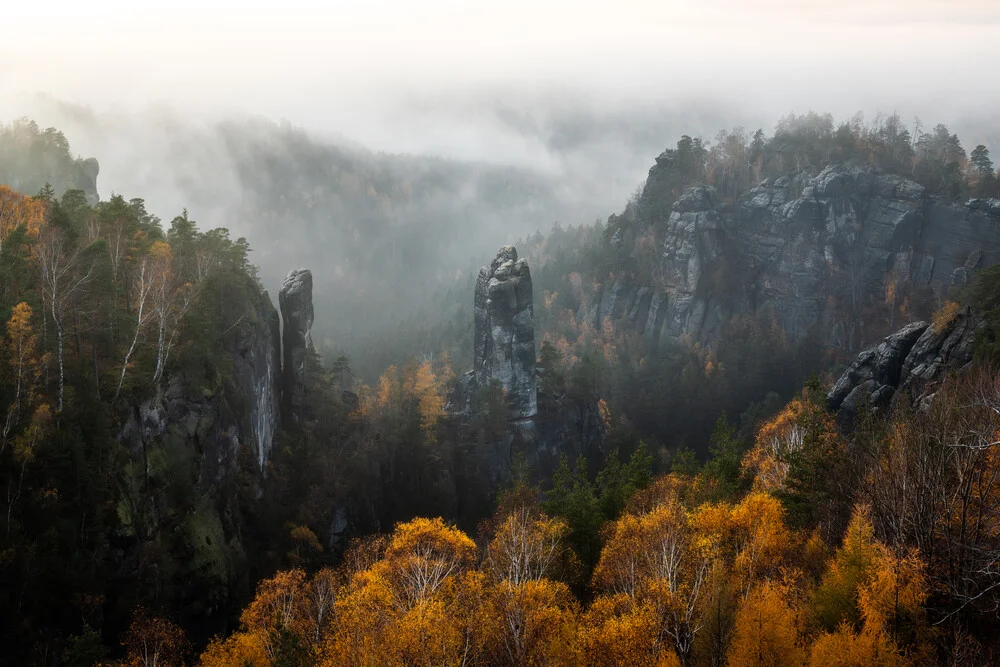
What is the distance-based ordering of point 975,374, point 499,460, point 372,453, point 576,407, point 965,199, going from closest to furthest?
1. point 975,374
2. point 372,453
3. point 499,460
4. point 576,407
5. point 965,199

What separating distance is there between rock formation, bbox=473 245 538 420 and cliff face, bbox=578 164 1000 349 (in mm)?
45023

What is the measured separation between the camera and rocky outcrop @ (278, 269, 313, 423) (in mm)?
66250

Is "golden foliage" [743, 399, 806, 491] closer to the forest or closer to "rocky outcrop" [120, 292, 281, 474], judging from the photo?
the forest

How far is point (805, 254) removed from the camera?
121500 millimetres

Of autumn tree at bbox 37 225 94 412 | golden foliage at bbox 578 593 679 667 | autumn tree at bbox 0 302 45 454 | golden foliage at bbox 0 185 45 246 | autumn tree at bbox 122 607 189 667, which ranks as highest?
golden foliage at bbox 0 185 45 246

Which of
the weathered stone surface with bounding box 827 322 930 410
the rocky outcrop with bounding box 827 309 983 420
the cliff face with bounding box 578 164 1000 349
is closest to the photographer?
the rocky outcrop with bounding box 827 309 983 420

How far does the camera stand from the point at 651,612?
27.3 m

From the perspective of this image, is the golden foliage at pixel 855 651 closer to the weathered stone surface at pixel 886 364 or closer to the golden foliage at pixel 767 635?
the golden foliage at pixel 767 635

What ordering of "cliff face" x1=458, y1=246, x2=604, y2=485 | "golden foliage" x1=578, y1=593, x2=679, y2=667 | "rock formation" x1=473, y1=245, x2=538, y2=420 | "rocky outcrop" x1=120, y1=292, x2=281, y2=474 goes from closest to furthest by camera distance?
1. "golden foliage" x1=578, y1=593, x2=679, y2=667
2. "rocky outcrop" x1=120, y1=292, x2=281, y2=474
3. "cliff face" x1=458, y1=246, x2=604, y2=485
4. "rock formation" x1=473, y1=245, x2=538, y2=420

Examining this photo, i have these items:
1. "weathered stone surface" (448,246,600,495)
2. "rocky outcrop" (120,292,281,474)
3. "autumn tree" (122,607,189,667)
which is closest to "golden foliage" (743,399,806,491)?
"weathered stone surface" (448,246,600,495)

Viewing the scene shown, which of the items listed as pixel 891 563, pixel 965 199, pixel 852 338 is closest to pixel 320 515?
pixel 891 563

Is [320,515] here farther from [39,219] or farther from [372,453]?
[39,219]

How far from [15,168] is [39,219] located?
126ft

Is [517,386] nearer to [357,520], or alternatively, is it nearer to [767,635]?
[357,520]
